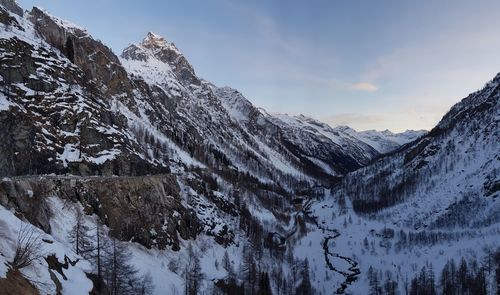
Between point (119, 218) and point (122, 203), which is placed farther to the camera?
point (122, 203)

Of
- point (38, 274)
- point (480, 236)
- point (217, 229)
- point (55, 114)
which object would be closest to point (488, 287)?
point (480, 236)

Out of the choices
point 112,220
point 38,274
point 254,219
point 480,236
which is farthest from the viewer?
point 254,219

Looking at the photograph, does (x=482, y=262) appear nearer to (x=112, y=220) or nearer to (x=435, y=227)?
(x=435, y=227)

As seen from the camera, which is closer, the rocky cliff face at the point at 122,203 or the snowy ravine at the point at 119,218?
the snowy ravine at the point at 119,218

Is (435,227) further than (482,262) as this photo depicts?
Yes

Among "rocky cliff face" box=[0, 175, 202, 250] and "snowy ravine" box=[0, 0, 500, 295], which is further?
"rocky cliff face" box=[0, 175, 202, 250]

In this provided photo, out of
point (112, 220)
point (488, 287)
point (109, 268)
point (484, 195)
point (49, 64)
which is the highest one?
point (49, 64)

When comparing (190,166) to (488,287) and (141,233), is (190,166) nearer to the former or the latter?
(141,233)

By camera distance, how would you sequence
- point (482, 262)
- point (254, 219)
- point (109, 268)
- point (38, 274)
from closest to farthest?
point (38, 274)
point (109, 268)
point (482, 262)
point (254, 219)

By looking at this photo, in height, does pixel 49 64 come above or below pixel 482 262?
above

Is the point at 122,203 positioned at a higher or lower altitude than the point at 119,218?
higher
